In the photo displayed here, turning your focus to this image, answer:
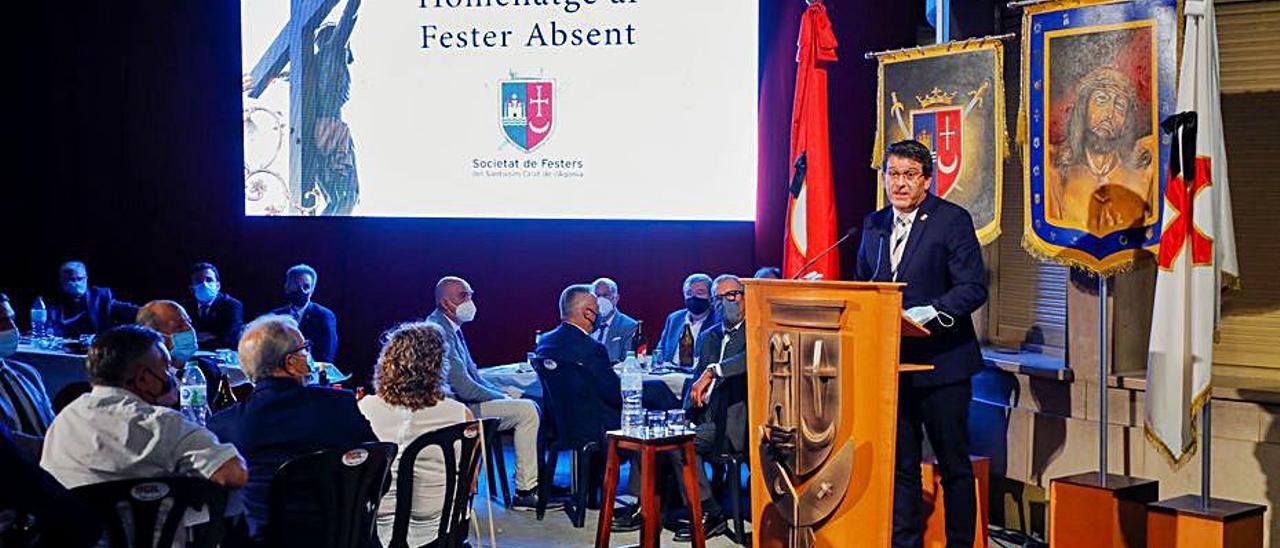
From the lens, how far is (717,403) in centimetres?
613

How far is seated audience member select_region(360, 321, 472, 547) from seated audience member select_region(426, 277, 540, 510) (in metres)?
2.32

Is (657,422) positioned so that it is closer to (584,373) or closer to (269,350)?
(584,373)

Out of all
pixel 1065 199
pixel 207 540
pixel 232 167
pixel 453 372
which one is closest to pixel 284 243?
pixel 232 167

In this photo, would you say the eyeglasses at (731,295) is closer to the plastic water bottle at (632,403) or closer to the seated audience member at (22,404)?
the plastic water bottle at (632,403)

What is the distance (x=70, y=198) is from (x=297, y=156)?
2171mm

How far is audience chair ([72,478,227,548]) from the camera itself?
3.16 meters

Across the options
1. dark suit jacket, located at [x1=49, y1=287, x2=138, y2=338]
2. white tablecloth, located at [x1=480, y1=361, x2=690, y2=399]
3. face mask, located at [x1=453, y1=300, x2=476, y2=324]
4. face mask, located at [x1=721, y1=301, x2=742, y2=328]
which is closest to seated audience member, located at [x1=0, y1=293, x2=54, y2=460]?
face mask, located at [x1=453, y1=300, x2=476, y2=324]

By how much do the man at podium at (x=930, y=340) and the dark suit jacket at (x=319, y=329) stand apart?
14.3 ft

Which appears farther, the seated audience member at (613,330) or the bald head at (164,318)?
the seated audience member at (613,330)

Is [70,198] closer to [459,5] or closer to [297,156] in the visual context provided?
[297,156]

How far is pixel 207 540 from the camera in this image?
335 cm

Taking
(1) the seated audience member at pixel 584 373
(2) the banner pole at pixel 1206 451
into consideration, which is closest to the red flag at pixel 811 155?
(1) the seated audience member at pixel 584 373

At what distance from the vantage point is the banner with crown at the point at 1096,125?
5.09m

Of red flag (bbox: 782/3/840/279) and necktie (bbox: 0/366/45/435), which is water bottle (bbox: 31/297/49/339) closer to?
necktie (bbox: 0/366/45/435)
